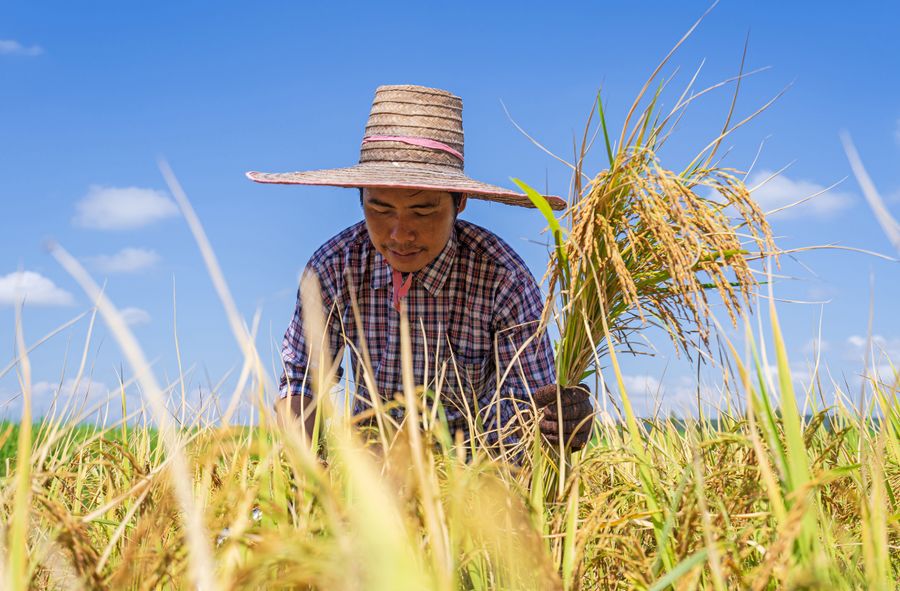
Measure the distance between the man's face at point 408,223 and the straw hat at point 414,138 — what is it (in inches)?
3.9

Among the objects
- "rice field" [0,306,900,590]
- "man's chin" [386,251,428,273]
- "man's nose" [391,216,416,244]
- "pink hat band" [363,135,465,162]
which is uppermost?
"pink hat band" [363,135,465,162]

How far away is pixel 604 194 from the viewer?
6.85ft

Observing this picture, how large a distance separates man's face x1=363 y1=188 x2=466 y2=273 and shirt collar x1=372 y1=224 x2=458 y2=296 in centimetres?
16

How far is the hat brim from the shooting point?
279 centimetres

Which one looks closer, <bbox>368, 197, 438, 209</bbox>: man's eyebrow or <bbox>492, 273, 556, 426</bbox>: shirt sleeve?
<bbox>368, 197, 438, 209</bbox>: man's eyebrow

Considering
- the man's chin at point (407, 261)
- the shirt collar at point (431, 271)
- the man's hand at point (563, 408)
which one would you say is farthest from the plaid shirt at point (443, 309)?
the man's hand at point (563, 408)

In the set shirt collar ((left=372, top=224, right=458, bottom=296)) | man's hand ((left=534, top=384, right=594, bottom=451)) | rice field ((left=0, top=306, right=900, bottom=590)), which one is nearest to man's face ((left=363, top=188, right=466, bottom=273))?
shirt collar ((left=372, top=224, right=458, bottom=296))

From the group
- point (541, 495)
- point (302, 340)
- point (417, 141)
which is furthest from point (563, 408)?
point (302, 340)

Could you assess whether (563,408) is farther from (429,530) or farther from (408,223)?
(429,530)

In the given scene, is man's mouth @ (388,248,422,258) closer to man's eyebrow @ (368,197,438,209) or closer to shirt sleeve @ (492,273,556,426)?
man's eyebrow @ (368,197,438,209)

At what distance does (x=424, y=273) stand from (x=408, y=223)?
0.40 m

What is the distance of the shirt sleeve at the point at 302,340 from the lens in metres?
3.47

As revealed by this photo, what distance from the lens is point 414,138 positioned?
3.29 meters

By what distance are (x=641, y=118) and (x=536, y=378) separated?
48.1 inches
